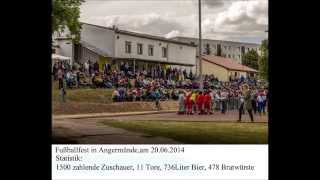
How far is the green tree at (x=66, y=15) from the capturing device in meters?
9.22

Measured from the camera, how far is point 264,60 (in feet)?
30.3

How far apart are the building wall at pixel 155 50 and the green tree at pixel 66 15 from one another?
60cm

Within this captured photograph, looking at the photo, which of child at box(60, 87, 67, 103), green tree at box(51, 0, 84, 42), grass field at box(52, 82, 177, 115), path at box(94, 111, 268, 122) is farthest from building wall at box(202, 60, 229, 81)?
child at box(60, 87, 67, 103)

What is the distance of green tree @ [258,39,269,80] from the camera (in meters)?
9.17

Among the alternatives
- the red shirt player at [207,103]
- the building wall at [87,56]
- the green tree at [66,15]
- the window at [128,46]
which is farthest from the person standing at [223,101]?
the green tree at [66,15]

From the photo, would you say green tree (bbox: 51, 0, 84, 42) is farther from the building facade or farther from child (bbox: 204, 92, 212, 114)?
child (bbox: 204, 92, 212, 114)

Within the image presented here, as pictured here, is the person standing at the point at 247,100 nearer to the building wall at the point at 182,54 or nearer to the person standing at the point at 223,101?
the person standing at the point at 223,101

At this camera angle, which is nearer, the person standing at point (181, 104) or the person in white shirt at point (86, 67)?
the person in white shirt at point (86, 67)

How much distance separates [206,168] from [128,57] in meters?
1.92

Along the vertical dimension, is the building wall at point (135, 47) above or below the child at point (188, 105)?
above

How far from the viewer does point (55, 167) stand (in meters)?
8.99

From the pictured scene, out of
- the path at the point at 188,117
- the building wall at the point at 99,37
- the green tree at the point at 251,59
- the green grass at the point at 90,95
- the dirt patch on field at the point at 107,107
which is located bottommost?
the path at the point at 188,117
